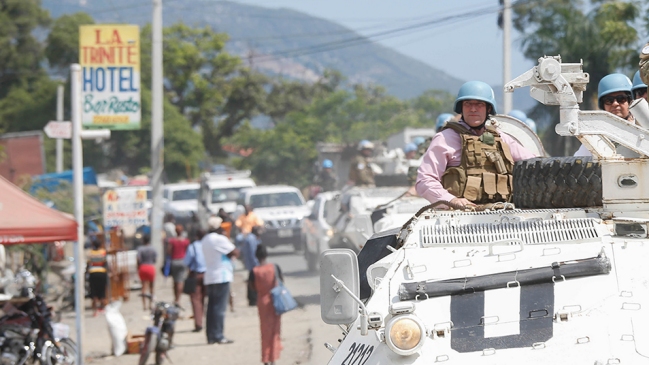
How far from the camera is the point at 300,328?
15109 mm

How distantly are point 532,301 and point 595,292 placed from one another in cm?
25

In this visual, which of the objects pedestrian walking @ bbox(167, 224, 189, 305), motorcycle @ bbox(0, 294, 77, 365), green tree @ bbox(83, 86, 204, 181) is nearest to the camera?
motorcycle @ bbox(0, 294, 77, 365)

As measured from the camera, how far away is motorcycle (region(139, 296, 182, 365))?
41.3 feet

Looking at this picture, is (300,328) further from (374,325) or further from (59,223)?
(374,325)

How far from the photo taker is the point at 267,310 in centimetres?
1209

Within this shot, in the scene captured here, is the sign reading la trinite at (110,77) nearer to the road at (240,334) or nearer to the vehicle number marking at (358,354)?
the road at (240,334)

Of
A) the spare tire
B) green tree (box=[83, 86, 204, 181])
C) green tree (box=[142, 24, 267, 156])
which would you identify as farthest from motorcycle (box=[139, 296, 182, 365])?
green tree (box=[142, 24, 267, 156])

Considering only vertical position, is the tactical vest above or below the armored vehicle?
above

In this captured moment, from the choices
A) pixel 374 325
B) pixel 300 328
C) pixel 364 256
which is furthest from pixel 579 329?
pixel 300 328

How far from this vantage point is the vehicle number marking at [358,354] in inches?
166

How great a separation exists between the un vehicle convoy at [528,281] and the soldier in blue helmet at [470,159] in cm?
139

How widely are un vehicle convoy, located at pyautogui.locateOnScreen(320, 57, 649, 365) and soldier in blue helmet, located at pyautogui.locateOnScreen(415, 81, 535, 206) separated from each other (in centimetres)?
139

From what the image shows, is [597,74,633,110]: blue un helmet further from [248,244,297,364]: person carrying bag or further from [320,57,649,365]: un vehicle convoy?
[248,244,297,364]: person carrying bag

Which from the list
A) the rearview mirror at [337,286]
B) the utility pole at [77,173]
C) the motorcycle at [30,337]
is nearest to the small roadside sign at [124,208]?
the utility pole at [77,173]
